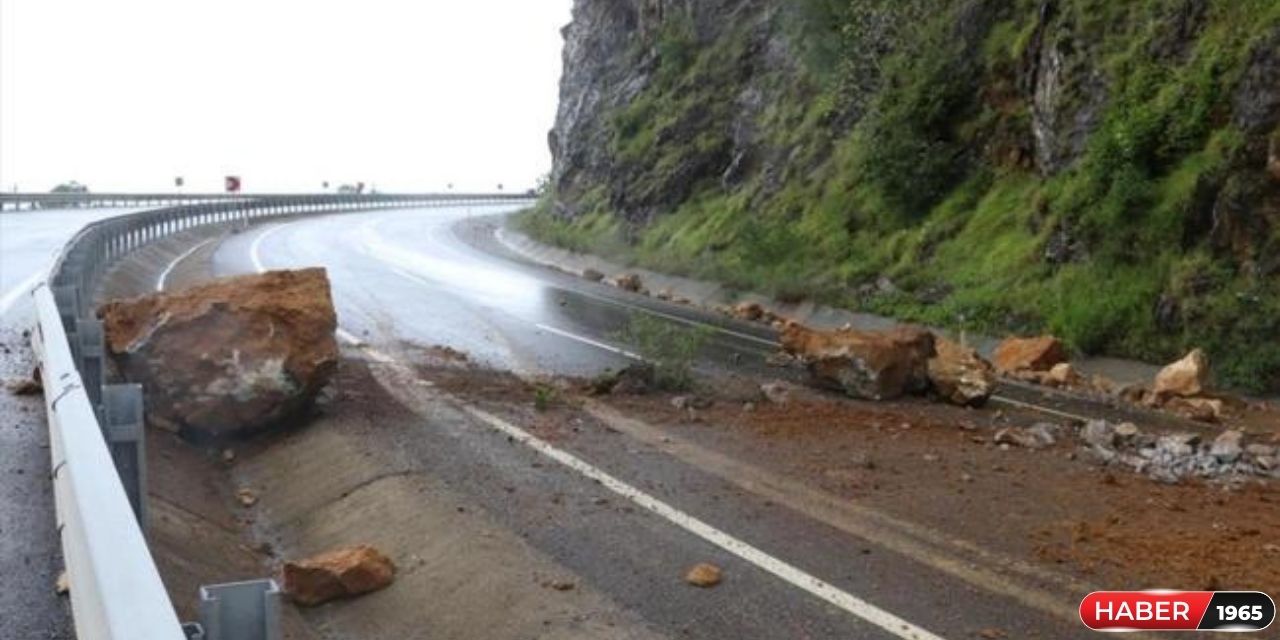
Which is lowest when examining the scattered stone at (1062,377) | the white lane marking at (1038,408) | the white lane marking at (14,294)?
the scattered stone at (1062,377)

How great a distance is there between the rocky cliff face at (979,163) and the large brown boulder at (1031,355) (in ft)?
1.96

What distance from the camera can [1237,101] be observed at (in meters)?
14.8

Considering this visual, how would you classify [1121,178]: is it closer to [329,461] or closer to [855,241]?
[855,241]

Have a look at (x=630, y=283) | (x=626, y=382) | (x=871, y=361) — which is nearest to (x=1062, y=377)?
(x=871, y=361)

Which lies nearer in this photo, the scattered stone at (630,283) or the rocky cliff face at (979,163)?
the rocky cliff face at (979,163)

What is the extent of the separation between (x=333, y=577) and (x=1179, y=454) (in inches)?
269

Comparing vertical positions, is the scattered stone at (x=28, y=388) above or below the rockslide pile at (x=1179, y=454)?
above

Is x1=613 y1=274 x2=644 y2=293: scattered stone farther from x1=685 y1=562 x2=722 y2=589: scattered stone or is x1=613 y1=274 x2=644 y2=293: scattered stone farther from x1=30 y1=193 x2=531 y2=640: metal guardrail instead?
x1=685 y1=562 x2=722 y2=589: scattered stone

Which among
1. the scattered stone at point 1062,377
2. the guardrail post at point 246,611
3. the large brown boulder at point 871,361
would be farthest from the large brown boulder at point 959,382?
the guardrail post at point 246,611

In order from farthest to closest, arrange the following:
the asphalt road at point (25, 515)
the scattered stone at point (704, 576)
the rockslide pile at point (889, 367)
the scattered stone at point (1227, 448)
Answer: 1. the rockslide pile at point (889, 367)
2. the scattered stone at point (1227, 448)
3. the scattered stone at point (704, 576)
4. the asphalt road at point (25, 515)

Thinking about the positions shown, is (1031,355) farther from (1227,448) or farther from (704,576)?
(704,576)

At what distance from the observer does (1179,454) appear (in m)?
9.38

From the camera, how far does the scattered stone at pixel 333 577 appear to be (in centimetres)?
623

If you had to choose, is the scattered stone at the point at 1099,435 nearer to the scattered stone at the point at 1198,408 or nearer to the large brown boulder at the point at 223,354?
the scattered stone at the point at 1198,408
